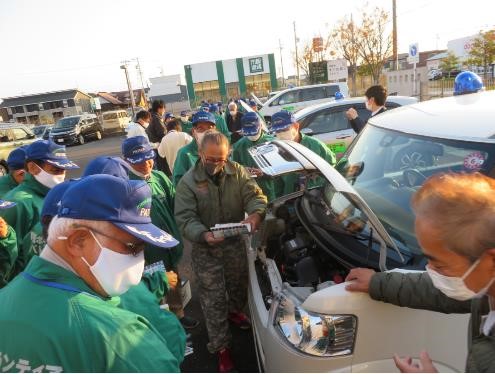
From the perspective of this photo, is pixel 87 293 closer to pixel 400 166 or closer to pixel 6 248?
pixel 6 248

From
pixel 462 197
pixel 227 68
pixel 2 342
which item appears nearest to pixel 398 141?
pixel 462 197

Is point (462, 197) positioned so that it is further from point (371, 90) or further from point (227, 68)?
point (227, 68)

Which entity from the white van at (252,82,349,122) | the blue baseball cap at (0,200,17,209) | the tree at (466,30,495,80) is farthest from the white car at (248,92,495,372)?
the tree at (466,30,495,80)

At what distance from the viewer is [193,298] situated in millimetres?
4305

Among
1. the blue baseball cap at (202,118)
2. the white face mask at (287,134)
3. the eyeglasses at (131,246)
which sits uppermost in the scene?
the blue baseball cap at (202,118)

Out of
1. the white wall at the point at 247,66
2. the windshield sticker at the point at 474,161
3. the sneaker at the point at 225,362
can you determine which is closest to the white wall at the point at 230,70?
the white wall at the point at 247,66

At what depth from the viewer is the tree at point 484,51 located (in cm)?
2295

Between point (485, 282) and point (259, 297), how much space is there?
1.50 metres

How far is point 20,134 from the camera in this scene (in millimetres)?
17500

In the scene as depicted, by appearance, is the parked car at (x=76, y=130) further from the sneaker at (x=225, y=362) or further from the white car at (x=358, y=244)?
the white car at (x=358, y=244)

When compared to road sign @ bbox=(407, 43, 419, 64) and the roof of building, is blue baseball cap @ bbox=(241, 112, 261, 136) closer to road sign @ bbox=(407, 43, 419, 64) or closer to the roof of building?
road sign @ bbox=(407, 43, 419, 64)

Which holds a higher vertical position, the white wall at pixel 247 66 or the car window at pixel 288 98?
the white wall at pixel 247 66

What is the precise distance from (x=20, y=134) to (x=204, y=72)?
40587 millimetres

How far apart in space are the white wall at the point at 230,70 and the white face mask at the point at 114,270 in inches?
2208
